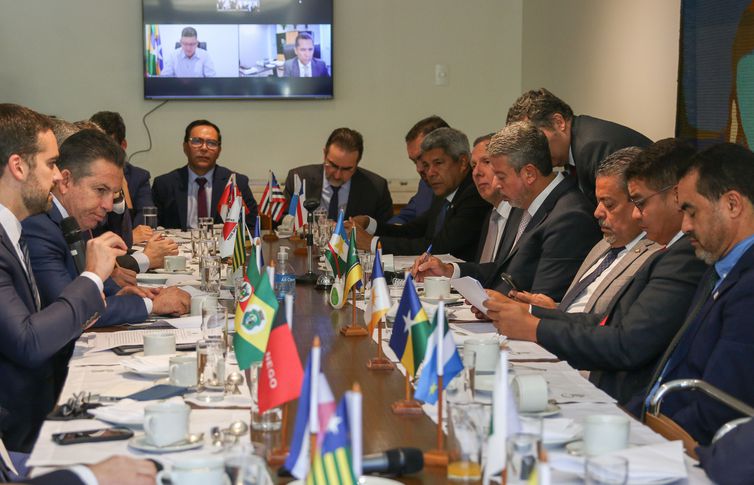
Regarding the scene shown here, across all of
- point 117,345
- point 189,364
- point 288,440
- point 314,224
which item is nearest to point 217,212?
point 314,224

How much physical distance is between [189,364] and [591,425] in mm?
988

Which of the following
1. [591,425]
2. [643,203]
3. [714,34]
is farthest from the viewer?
[714,34]

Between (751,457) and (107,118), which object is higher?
(107,118)

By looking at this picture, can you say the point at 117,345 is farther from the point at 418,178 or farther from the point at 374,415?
the point at 418,178

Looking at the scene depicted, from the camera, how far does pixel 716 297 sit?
106 inches

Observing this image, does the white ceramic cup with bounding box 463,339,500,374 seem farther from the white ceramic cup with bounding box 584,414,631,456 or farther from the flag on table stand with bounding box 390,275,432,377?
the white ceramic cup with bounding box 584,414,631,456

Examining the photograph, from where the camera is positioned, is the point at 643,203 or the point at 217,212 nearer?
the point at 643,203

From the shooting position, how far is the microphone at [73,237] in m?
Answer: 3.51

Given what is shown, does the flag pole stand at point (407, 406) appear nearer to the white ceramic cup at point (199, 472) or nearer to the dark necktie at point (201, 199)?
the white ceramic cup at point (199, 472)

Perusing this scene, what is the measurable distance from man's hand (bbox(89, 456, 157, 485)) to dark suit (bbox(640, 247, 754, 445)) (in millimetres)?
1431

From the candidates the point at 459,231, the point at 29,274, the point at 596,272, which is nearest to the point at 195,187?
the point at 459,231

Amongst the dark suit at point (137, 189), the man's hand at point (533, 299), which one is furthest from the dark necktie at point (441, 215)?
the man's hand at point (533, 299)

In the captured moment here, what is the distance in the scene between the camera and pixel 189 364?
247cm

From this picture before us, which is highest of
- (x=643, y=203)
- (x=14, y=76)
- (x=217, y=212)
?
(x=14, y=76)
